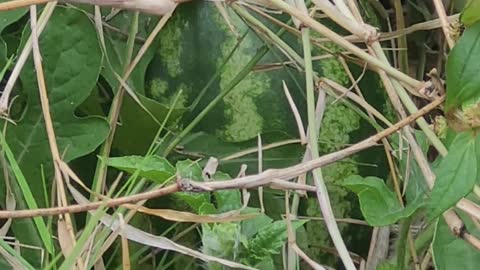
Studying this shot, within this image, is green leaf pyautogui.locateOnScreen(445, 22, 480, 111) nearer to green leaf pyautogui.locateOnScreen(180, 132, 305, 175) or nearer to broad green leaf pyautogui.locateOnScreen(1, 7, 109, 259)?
green leaf pyautogui.locateOnScreen(180, 132, 305, 175)

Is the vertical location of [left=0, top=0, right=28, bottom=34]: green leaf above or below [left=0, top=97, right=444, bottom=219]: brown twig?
above

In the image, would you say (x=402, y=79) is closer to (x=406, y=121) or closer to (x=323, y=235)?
(x=406, y=121)

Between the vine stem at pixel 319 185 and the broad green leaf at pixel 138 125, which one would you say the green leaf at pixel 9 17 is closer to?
the broad green leaf at pixel 138 125

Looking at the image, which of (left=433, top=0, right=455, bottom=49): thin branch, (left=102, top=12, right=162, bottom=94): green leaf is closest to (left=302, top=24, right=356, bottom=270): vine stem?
(left=433, top=0, right=455, bottom=49): thin branch

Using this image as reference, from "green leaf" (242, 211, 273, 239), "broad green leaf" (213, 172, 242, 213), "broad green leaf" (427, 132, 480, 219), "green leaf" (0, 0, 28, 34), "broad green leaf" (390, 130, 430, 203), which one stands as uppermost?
"green leaf" (0, 0, 28, 34)

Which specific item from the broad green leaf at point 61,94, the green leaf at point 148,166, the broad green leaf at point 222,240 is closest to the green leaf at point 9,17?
the broad green leaf at point 61,94

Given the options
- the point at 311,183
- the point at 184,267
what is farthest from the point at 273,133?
the point at 184,267
